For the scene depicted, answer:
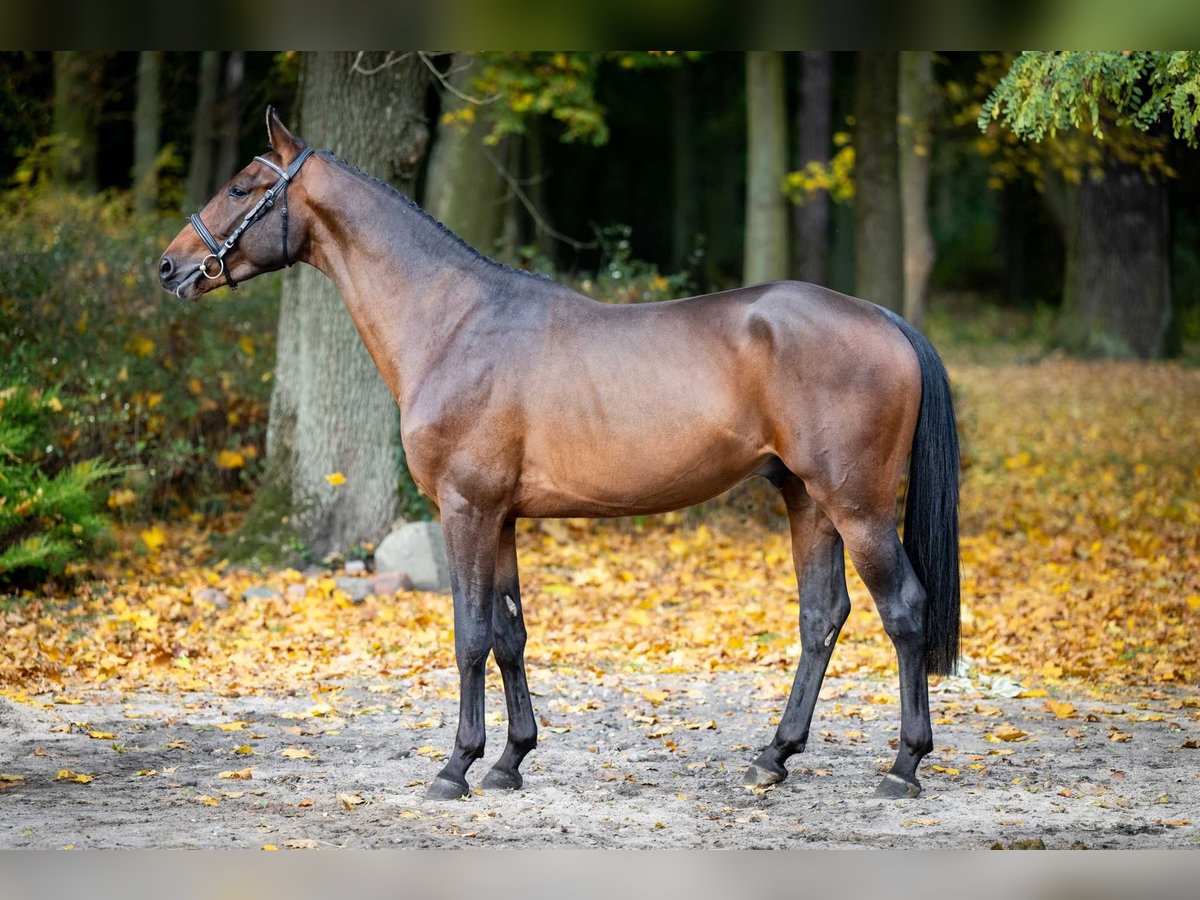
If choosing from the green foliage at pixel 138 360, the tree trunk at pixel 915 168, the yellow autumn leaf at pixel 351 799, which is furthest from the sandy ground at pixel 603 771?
the tree trunk at pixel 915 168

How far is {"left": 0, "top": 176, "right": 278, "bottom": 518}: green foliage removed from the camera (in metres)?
10.6

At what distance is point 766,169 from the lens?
13289 mm

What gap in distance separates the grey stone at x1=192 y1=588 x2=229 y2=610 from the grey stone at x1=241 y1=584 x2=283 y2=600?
139mm

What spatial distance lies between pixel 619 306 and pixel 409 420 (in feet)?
3.35

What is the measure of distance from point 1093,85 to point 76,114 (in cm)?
1534

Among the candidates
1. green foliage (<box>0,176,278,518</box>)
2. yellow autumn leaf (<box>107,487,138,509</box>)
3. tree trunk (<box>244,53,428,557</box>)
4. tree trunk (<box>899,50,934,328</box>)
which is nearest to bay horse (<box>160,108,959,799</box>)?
tree trunk (<box>244,53,428,557</box>)

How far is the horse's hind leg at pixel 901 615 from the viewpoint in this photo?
17.8 ft

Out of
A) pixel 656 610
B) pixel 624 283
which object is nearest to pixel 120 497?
pixel 656 610

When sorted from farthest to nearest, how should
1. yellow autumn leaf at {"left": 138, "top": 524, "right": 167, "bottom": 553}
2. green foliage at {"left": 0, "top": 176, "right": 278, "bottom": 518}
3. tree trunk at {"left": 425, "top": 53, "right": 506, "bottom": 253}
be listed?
tree trunk at {"left": 425, "top": 53, "right": 506, "bottom": 253} < green foliage at {"left": 0, "top": 176, "right": 278, "bottom": 518} < yellow autumn leaf at {"left": 138, "top": 524, "right": 167, "bottom": 553}

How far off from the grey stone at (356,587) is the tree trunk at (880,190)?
6.36 m

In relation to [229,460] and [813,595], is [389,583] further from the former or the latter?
[813,595]

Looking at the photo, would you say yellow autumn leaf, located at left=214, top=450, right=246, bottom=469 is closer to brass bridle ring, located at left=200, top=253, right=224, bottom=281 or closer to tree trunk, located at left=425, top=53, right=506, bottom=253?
tree trunk, located at left=425, top=53, right=506, bottom=253

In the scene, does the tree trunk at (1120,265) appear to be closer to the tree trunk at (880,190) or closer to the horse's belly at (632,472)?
the tree trunk at (880,190)
